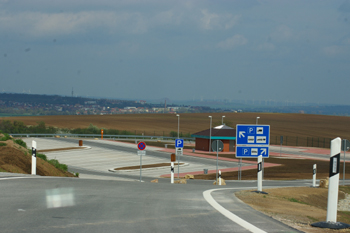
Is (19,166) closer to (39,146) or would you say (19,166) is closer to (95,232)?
(95,232)

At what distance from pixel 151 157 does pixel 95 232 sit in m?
47.6

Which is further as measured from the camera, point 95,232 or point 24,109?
point 24,109

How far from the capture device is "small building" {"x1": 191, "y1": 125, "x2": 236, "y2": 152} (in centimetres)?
6124

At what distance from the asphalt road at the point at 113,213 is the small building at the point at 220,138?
50.3 metres

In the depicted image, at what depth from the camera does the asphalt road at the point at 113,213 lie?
6.48 m

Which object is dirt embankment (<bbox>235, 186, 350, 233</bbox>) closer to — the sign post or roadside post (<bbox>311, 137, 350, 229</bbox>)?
roadside post (<bbox>311, 137, 350, 229</bbox>)

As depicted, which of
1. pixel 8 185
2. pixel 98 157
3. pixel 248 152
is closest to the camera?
pixel 8 185

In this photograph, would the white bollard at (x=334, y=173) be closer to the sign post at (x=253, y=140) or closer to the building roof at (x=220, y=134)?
the sign post at (x=253, y=140)

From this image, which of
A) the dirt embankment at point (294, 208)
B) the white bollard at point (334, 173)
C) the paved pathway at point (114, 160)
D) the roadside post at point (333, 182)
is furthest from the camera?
A: the paved pathway at point (114, 160)

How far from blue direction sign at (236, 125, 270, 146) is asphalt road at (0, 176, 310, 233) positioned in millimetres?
13281

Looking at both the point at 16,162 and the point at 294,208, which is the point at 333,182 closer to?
the point at 294,208

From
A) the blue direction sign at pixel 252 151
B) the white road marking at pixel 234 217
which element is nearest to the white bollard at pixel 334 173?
the white road marking at pixel 234 217

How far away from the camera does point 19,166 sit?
19.4 metres

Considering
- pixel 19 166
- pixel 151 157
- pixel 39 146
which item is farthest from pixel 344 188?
pixel 39 146
